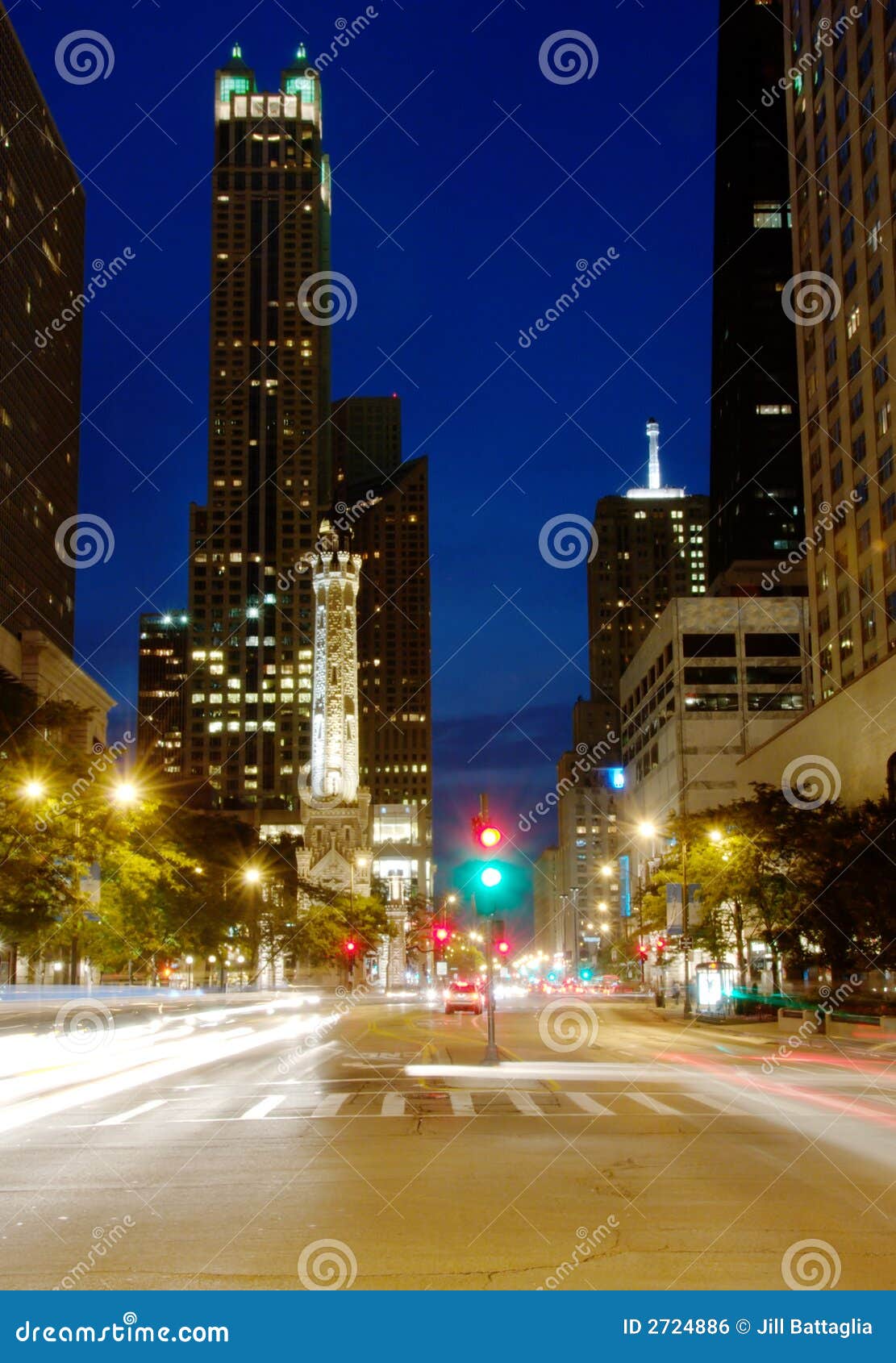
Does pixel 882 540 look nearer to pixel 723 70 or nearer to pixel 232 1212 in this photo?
pixel 232 1212

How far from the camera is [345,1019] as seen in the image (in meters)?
55.2

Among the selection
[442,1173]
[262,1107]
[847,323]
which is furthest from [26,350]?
[442,1173]

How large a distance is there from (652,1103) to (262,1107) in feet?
19.5

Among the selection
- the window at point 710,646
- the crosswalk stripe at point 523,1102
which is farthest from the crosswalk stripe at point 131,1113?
the window at point 710,646

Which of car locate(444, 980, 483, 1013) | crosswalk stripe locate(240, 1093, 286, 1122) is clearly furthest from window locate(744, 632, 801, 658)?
crosswalk stripe locate(240, 1093, 286, 1122)

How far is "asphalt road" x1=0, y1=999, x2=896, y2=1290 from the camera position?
905cm

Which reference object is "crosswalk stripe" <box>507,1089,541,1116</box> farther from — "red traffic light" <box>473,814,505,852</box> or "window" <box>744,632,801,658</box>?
"window" <box>744,632,801,658</box>

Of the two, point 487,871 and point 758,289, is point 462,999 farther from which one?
point 758,289

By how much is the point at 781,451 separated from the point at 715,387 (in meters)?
18.4

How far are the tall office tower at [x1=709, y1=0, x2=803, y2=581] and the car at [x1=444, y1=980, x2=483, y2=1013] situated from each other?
11137cm

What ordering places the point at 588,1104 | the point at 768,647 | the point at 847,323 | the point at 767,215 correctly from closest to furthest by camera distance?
1. the point at 588,1104
2. the point at 847,323
3. the point at 768,647
4. the point at 767,215

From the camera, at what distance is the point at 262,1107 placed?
2014cm
